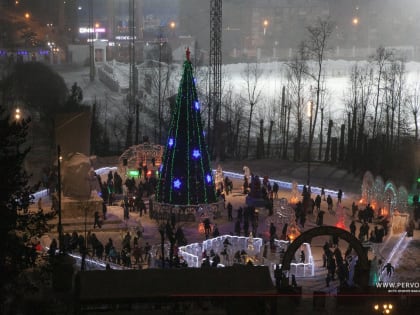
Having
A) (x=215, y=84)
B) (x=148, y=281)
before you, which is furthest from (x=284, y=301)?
(x=215, y=84)

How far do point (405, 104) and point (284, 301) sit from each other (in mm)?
38178

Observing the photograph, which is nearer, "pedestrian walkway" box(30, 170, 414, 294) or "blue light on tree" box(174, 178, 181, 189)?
"pedestrian walkway" box(30, 170, 414, 294)

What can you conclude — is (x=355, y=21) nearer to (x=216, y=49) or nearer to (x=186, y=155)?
(x=216, y=49)

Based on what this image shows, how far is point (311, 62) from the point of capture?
78.4 m

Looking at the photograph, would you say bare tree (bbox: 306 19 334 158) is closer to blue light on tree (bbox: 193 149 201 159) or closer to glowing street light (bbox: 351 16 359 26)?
glowing street light (bbox: 351 16 359 26)

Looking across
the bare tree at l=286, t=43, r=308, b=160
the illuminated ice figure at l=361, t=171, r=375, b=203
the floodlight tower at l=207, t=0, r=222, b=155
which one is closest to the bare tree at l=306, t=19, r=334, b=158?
the bare tree at l=286, t=43, r=308, b=160

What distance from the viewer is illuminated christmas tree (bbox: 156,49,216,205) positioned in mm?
33594

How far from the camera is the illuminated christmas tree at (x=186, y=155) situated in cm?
3359

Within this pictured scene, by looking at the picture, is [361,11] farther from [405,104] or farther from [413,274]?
[413,274]

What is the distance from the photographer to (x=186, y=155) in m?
33.6

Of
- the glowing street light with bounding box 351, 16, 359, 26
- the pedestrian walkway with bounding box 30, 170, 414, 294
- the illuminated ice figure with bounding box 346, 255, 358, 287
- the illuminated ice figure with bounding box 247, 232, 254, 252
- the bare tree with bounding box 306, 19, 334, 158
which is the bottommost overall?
the pedestrian walkway with bounding box 30, 170, 414, 294

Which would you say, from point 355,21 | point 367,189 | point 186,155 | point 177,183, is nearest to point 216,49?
point 367,189

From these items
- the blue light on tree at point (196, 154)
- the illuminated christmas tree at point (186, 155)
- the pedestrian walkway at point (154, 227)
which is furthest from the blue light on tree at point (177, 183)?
the pedestrian walkway at point (154, 227)

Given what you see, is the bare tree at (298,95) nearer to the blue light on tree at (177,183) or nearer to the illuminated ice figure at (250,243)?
the blue light on tree at (177,183)
